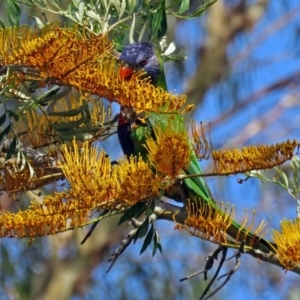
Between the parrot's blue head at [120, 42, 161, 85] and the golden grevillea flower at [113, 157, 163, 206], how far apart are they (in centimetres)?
43

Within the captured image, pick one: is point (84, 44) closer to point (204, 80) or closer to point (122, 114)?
point (122, 114)

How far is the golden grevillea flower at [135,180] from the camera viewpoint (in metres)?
1.01

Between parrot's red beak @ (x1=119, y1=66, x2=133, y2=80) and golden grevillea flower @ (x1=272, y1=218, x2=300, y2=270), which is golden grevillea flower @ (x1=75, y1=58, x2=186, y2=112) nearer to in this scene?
parrot's red beak @ (x1=119, y1=66, x2=133, y2=80)

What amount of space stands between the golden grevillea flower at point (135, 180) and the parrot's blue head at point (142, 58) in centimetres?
43

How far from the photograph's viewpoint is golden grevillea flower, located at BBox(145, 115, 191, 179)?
101 cm

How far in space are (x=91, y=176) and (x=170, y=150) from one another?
0.10 m

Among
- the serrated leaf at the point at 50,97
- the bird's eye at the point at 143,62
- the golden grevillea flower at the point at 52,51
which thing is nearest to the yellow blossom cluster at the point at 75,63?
the golden grevillea flower at the point at 52,51

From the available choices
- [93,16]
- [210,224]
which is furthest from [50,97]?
[210,224]

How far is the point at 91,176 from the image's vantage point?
100cm

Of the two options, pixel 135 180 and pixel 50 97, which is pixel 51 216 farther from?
pixel 50 97

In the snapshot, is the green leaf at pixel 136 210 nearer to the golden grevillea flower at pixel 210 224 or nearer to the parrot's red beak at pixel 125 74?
the golden grevillea flower at pixel 210 224

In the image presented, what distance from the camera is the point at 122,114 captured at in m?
1.28

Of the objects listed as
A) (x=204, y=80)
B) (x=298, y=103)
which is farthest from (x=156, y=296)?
(x=298, y=103)

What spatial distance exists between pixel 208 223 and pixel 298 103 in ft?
12.6
